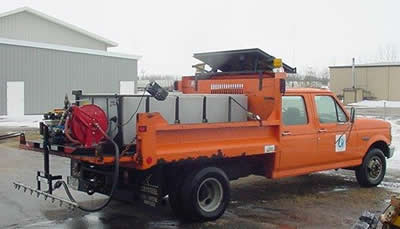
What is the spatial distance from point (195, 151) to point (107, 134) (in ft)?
3.71

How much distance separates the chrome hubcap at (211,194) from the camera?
6848 mm

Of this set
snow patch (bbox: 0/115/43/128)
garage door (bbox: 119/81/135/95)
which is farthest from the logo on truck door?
garage door (bbox: 119/81/135/95)

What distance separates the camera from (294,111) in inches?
315

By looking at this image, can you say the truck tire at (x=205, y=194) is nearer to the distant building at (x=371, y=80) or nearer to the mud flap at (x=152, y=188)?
the mud flap at (x=152, y=188)

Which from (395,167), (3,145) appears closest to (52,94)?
(3,145)

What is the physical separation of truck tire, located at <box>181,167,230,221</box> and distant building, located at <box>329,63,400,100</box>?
48961 mm

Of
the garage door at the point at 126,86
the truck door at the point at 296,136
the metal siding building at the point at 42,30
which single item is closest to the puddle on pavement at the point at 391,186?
the truck door at the point at 296,136

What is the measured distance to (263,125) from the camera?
24.0 feet

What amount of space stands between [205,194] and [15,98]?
74.7 ft

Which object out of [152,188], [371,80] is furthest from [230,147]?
[371,80]

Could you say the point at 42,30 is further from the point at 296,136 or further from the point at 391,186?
the point at 296,136

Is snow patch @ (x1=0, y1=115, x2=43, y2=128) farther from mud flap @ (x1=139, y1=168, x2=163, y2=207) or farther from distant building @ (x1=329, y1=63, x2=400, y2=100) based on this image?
distant building @ (x1=329, y1=63, x2=400, y2=100)

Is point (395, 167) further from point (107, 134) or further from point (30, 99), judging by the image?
point (30, 99)

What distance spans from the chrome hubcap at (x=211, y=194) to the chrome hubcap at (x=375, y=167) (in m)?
3.71
